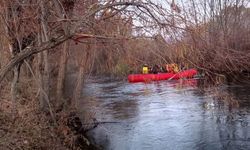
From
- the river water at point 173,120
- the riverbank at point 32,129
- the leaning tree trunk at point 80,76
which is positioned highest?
the leaning tree trunk at point 80,76

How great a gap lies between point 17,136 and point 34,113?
6.94 feet

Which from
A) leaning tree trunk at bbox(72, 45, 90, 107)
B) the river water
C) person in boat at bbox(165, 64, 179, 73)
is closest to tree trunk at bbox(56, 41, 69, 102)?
leaning tree trunk at bbox(72, 45, 90, 107)

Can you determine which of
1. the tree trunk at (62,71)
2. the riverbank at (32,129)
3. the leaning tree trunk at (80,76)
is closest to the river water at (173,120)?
the leaning tree trunk at (80,76)

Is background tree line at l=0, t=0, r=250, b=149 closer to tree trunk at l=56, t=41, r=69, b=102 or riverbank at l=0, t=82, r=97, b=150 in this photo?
riverbank at l=0, t=82, r=97, b=150

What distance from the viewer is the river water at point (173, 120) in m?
10.3

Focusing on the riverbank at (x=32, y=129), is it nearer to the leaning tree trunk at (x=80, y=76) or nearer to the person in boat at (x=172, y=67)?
the leaning tree trunk at (x=80, y=76)

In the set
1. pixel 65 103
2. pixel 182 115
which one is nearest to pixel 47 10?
pixel 65 103

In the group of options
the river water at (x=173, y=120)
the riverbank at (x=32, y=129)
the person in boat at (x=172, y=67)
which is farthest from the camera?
the river water at (x=173, y=120)

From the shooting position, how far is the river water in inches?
404

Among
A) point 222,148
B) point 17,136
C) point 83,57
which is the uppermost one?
point 83,57

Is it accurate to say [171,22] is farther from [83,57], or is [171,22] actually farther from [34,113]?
[83,57]

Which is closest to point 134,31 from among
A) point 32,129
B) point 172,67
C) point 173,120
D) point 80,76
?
point 172,67

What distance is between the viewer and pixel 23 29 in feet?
25.8

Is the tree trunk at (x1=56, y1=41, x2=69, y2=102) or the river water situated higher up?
the tree trunk at (x1=56, y1=41, x2=69, y2=102)
